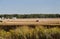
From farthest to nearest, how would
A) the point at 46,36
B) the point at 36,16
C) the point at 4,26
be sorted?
the point at 36,16
the point at 4,26
the point at 46,36

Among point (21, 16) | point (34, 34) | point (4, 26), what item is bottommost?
point (21, 16)

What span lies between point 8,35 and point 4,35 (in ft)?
0.83

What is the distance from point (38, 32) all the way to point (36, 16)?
25470mm

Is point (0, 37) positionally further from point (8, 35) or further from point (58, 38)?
point (58, 38)

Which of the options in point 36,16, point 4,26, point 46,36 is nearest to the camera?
point 46,36

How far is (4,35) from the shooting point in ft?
45.4

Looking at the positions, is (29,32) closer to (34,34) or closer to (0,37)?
(34,34)

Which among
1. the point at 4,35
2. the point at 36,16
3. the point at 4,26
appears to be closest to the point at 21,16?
the point at 36,16

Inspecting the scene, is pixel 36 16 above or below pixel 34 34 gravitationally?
below

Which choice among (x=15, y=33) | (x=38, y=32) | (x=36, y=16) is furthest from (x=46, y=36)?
(x=36, y=16)

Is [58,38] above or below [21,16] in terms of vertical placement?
above

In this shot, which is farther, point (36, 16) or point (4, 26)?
point (36, 16)

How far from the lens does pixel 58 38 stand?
13.7m

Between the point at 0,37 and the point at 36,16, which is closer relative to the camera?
the point at 0,37
